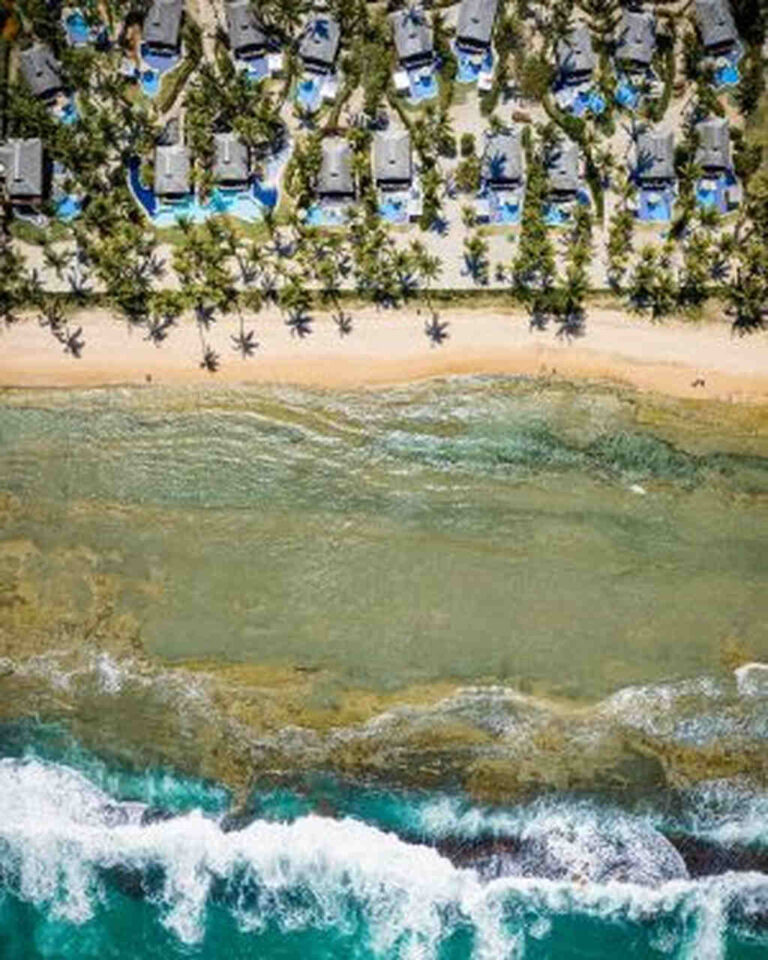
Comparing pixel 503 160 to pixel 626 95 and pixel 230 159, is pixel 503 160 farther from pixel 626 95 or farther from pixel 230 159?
pixel 230 159

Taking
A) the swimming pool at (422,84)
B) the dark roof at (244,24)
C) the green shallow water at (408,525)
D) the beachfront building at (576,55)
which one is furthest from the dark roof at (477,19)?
the green shallow water at (408,525)

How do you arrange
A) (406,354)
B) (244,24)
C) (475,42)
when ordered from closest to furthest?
(244,24) < (406,354) < (475,42)

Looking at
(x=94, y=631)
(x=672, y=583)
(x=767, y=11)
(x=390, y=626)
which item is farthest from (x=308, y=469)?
(x=767, y=11)

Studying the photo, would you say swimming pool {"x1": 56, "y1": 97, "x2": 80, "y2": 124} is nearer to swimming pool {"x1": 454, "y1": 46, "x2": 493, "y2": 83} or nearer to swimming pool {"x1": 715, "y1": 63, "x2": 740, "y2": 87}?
swimming pool {"x1": 454, "y1": 46, "x2": 493, "y2": 83}

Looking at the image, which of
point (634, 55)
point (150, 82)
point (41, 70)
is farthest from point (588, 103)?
point (41, 70)

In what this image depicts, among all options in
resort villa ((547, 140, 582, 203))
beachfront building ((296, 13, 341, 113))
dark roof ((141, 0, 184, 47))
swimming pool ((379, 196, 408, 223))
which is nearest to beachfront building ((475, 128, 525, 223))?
resort villa ((547, 140, 582, 203))

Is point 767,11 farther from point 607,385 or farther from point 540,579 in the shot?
point 540,579

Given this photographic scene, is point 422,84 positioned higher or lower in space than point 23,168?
higher
